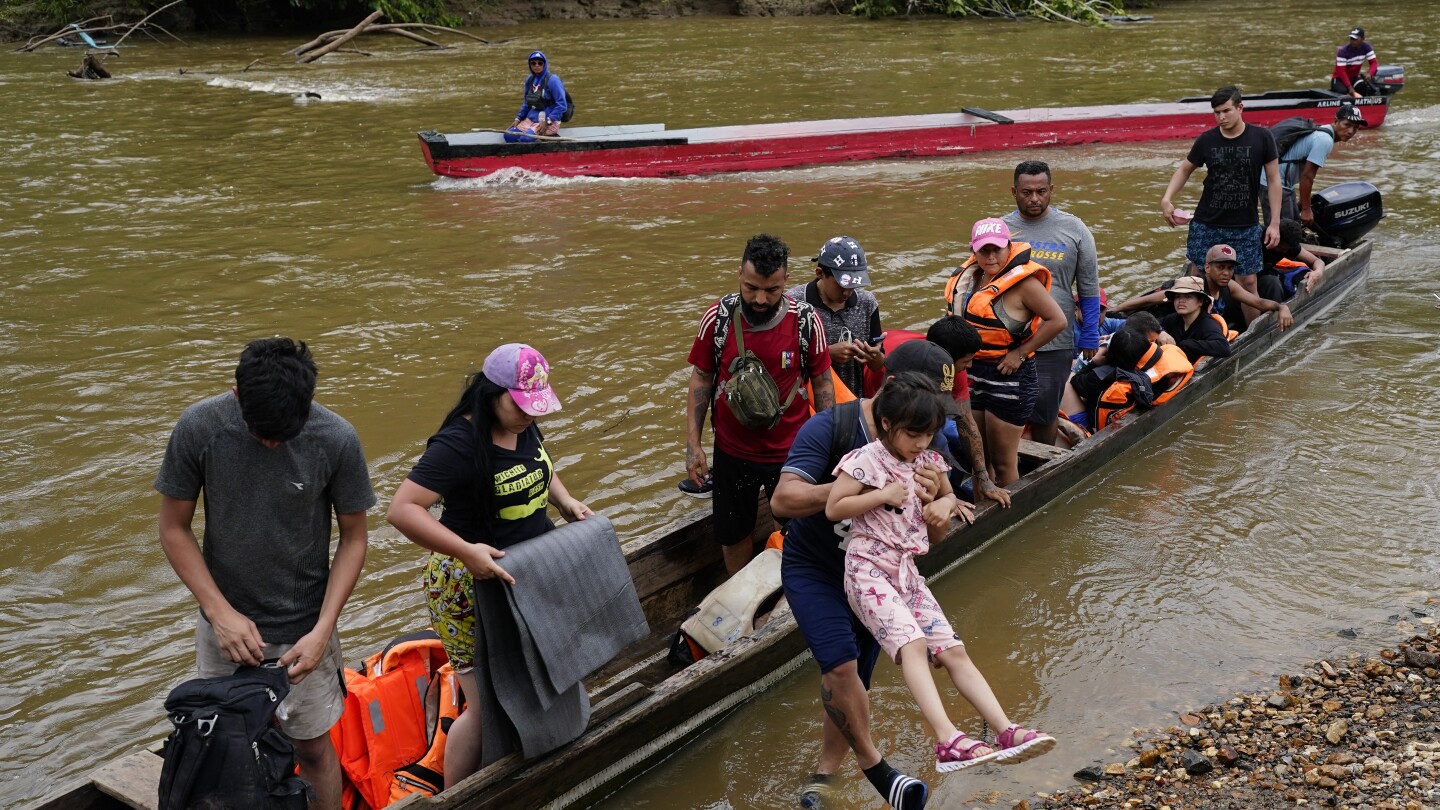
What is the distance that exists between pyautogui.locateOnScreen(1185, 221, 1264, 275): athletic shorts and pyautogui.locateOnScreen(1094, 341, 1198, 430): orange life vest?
1.23 metres

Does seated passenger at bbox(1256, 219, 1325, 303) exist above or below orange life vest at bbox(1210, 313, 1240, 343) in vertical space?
above

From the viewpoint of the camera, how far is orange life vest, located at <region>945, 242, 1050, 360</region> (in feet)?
19.5

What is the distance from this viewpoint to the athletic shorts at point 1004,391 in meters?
6.26

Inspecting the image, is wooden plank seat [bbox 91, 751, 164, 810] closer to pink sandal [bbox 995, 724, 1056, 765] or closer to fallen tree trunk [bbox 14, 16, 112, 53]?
pink sandal [bbox 995, 724, 1056, 765]

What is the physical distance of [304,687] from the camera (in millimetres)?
3885

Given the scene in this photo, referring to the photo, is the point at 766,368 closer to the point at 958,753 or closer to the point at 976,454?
the point at 976,454

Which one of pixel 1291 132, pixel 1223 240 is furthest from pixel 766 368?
pixel 1291 132

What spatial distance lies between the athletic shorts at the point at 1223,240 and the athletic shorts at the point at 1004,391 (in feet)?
10.6

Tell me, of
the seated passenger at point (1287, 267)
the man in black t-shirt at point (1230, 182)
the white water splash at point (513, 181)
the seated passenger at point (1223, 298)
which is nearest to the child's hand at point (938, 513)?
the seated passenger at point (1223, 298)

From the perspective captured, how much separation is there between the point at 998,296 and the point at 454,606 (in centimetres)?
322


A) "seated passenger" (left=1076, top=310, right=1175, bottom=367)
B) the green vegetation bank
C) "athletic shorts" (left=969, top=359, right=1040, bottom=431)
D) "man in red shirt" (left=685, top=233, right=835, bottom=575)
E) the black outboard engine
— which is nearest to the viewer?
"man in red shirt" (left=685, top=233, right=835, bottom=575)

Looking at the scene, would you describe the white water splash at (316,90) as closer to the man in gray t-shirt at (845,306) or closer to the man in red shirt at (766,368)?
the man in gray t-shirt at (845,306)

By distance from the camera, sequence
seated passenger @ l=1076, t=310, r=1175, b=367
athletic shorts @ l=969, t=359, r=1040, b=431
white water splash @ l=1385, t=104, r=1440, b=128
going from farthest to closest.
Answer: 1. white water splash @ l=1385, t=104, r=1440, b=128
2. seated passenger @ l=1076, t=310, r=1175, b=367
3. athletic shorts @ l=969, t=359, r=1040, b=431

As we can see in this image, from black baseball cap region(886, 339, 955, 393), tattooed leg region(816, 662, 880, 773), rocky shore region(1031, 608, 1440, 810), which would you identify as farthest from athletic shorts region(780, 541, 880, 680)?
rocky shore region(1031, 608, 1440, 810)
